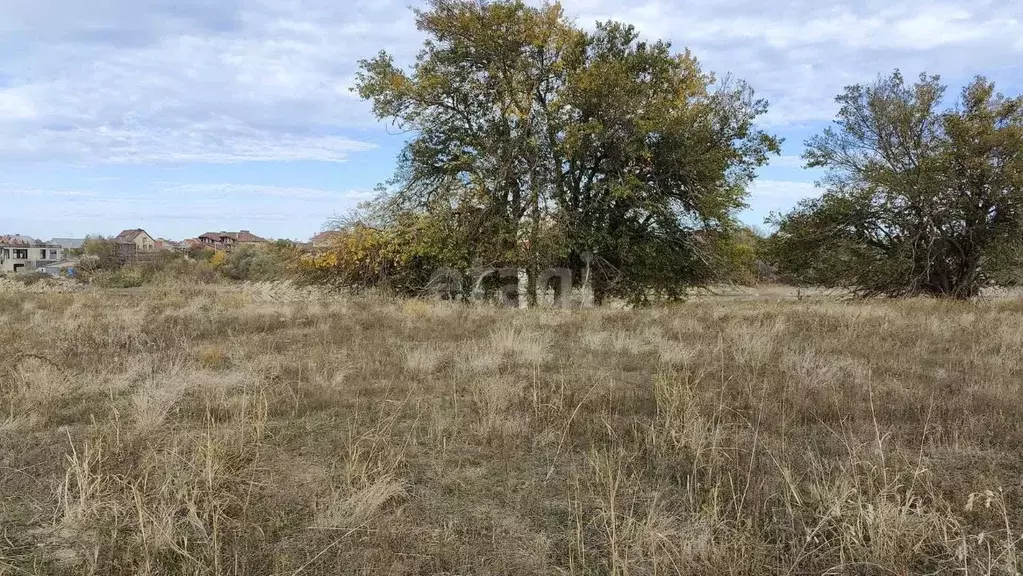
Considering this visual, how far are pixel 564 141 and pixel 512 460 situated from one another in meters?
12.2

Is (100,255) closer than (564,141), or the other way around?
(564,141)

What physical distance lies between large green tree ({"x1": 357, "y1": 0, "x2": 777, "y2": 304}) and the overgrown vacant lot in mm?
8690

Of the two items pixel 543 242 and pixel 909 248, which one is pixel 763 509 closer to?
pixel 543 242

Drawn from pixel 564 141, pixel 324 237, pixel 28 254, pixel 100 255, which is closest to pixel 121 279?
pixel 324 237

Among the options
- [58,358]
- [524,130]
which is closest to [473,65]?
[524,130]

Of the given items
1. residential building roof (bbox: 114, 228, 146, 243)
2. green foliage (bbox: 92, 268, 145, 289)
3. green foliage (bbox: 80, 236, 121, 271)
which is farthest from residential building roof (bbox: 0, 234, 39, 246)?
green foliage (bbox: 92, 268, 145, 289)

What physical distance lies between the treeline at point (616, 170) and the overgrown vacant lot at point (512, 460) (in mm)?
8860

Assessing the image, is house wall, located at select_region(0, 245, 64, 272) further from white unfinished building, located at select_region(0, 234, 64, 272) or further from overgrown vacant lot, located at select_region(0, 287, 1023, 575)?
overgrown vacant lot, located at select_region(0, 287, 1023, 575)

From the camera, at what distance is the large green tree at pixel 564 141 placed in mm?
14805

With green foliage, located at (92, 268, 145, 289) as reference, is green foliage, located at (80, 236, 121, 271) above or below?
above

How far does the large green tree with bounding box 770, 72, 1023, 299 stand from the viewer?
16609 millimetres

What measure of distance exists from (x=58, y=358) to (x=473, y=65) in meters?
12.7

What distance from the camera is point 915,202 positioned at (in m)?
17.3

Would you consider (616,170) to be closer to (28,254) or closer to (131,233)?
(131,233)
